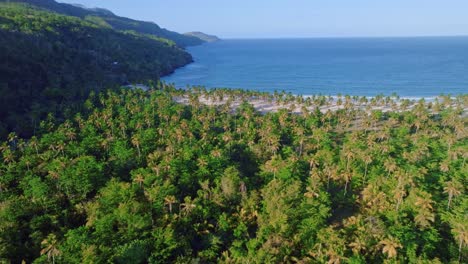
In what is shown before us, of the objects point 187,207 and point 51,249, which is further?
point 187,207

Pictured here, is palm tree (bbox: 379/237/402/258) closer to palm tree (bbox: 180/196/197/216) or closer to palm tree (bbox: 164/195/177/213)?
palm tree (bbox: 180/196/197/216)

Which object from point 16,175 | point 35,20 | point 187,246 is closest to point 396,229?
point 187,246

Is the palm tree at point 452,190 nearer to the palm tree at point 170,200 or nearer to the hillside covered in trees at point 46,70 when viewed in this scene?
the palm tree at point 170,200

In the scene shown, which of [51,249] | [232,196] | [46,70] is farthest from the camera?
[46,70]

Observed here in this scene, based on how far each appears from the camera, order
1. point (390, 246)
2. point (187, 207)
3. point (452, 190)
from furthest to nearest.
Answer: point (187, 207) < point (452, 190) < point (390, 246)

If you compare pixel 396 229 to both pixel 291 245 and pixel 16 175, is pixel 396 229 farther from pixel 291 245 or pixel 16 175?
pixel 16 175

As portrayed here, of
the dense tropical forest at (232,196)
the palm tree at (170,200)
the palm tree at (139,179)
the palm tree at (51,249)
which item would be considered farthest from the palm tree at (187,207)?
the palm tree at (51,249)

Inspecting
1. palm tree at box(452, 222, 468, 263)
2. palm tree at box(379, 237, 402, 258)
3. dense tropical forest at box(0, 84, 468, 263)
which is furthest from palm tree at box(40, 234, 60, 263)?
palm tree at box(452, 222, 468, 263)

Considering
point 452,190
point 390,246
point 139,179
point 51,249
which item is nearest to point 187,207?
point 139,179

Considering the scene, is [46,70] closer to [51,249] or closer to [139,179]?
[139,179]

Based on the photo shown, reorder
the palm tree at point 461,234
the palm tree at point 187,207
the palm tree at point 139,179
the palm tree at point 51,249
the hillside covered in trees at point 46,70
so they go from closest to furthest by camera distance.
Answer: the palm tree at point 51,249
the palm tree at point 461,234
the palm tree at point 187,207
the palm tree at point 139,179
the hillside covered in trees at point 46,70
